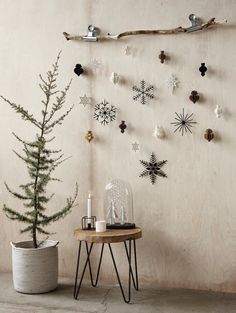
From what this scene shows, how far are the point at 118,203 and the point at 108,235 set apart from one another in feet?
1.59

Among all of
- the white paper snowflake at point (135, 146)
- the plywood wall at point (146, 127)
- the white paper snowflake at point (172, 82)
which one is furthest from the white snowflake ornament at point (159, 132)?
the white paper snowflake at point (172, 82)

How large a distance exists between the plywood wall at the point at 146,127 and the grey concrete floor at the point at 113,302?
170 mm

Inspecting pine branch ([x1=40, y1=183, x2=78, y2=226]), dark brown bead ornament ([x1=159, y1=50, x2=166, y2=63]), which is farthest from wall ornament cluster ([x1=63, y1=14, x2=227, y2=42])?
pine branch ([x1=40, y1=183, x2=78, y2=226])

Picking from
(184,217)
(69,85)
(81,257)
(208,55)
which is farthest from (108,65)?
(81,257)

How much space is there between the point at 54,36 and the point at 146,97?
0.94 meters

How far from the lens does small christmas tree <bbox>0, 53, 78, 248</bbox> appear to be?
3381 mm

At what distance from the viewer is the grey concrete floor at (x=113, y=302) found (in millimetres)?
3014

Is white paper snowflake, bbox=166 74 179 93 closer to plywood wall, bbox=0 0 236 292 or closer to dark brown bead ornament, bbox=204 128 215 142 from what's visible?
plywood wall, bbox=0 0 236 292

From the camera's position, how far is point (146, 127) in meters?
3.54

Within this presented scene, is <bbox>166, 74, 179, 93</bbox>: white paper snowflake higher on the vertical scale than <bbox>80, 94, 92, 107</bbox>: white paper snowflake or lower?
higher

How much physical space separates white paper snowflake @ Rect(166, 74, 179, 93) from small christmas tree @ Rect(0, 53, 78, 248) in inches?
31.8

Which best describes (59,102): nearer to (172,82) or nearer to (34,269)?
(172,82)

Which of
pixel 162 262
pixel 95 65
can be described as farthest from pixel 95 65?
pixel 162 262

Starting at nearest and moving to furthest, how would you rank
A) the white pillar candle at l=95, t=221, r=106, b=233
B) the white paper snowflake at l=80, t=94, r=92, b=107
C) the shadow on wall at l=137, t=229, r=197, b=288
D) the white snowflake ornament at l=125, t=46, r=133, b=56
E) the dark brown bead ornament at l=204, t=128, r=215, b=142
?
1. the white pillar candle at l=95, t=221, r=106, b=233
2. the dark brown bead ornament at l=204, t=128, r=215, b=142
3. the shadow on wall at l=137, t=229, r=197, b=288
4. the white snowflake ornament at l=125, t=46, r=133, b=56
5. the white paper snowflake at l=80, t=94, r=92, b=107
